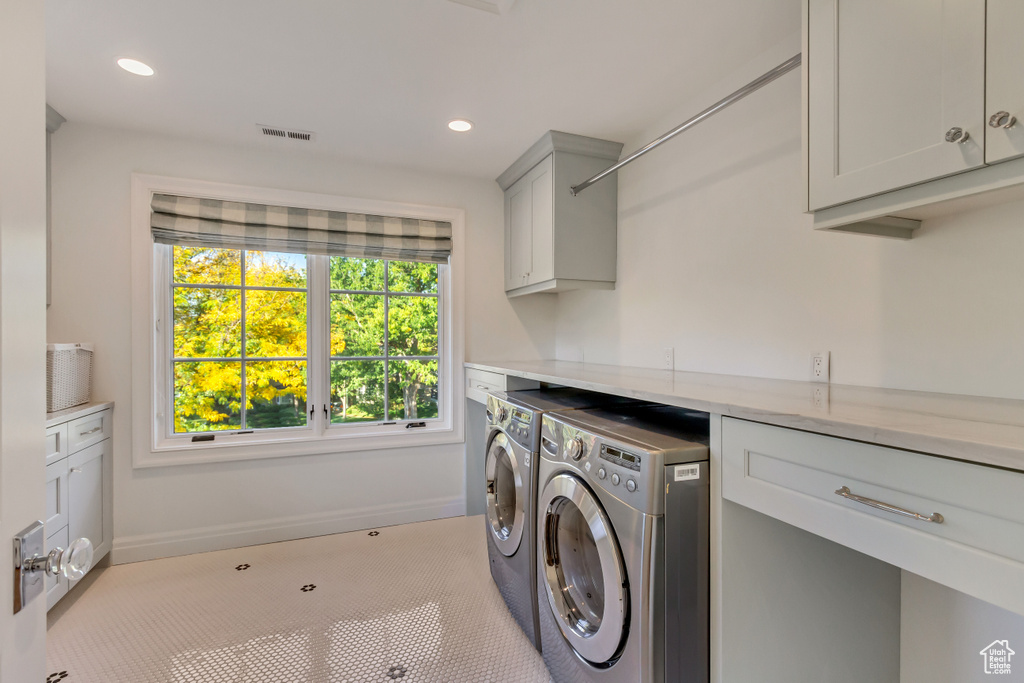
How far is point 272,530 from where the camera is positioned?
2779mm

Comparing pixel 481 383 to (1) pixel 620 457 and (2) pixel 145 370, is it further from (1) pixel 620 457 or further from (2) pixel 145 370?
(2) pixel 145 370

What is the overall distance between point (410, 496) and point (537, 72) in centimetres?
256

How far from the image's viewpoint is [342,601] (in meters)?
2.15

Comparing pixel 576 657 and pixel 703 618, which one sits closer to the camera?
pixel 703 618

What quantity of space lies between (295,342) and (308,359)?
0.13 m

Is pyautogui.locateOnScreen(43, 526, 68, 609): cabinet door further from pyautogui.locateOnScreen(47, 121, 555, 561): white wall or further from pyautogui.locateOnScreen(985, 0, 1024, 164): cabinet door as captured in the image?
pyautogui.locateOnScreen(985, 0, 1024, 164): cabinet door

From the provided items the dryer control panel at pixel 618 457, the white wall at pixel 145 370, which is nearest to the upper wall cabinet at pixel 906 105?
the dryer control panel at pixel 618 457

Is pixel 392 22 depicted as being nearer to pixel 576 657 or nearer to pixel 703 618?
pixel 703 618

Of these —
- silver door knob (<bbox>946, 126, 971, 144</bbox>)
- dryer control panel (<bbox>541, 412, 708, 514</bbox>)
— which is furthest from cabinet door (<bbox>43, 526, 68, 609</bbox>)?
silver door knob (<bbox>946, 126, 971, 144</bbox>)

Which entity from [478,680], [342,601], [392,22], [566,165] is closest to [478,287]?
[566,165]

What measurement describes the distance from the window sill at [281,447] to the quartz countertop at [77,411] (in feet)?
1.08

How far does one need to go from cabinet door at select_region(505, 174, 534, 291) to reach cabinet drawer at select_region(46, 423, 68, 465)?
7.78 ft

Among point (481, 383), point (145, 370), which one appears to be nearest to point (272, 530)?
point (145, 370)

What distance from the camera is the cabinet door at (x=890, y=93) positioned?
3.31ft
